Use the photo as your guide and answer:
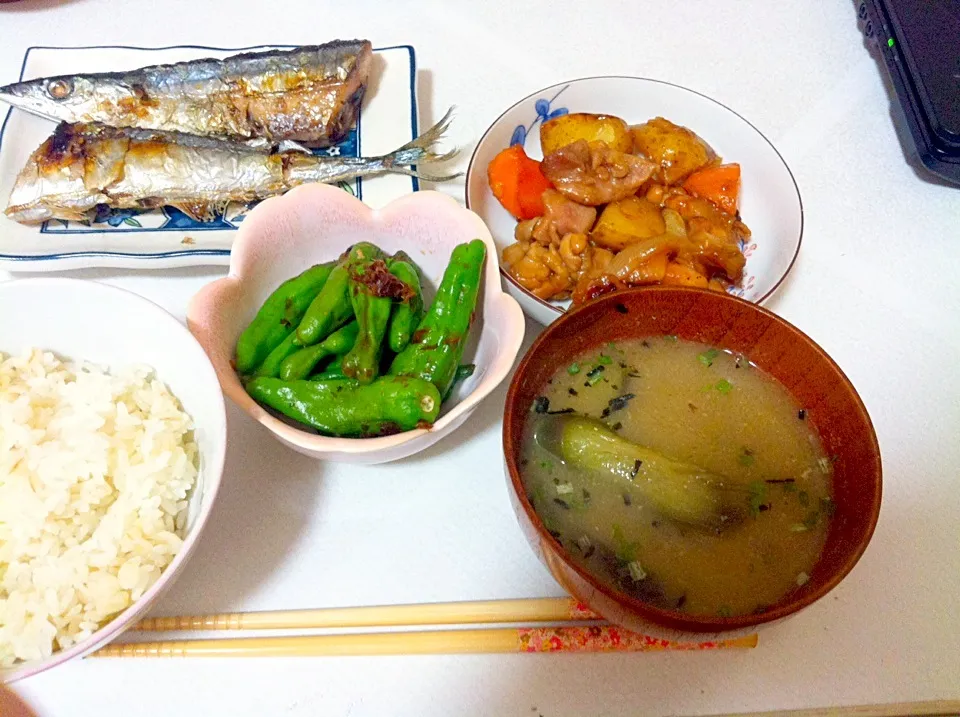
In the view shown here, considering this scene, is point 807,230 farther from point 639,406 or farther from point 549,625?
point 549,625

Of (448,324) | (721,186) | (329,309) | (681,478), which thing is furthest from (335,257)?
(721,186)

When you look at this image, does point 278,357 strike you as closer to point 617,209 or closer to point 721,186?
point 617,209

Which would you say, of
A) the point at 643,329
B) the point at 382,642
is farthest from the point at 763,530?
the point at 382,642

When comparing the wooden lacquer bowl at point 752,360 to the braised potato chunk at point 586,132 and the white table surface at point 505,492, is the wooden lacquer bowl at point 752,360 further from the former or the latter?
the braised potato chunk at point 586,132

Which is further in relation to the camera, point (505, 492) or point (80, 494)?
point (505, 492)

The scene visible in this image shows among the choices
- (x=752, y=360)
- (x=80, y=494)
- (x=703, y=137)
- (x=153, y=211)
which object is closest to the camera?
(x=80, y=494)

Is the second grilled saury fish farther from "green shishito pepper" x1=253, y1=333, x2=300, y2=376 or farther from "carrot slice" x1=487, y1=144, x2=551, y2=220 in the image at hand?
"green shishito pepper" x1=253, y1=333, x2=300, y2=376

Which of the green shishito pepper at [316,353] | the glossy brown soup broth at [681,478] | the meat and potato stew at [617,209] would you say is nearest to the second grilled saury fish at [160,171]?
the meat and potato stew at [617,209]
